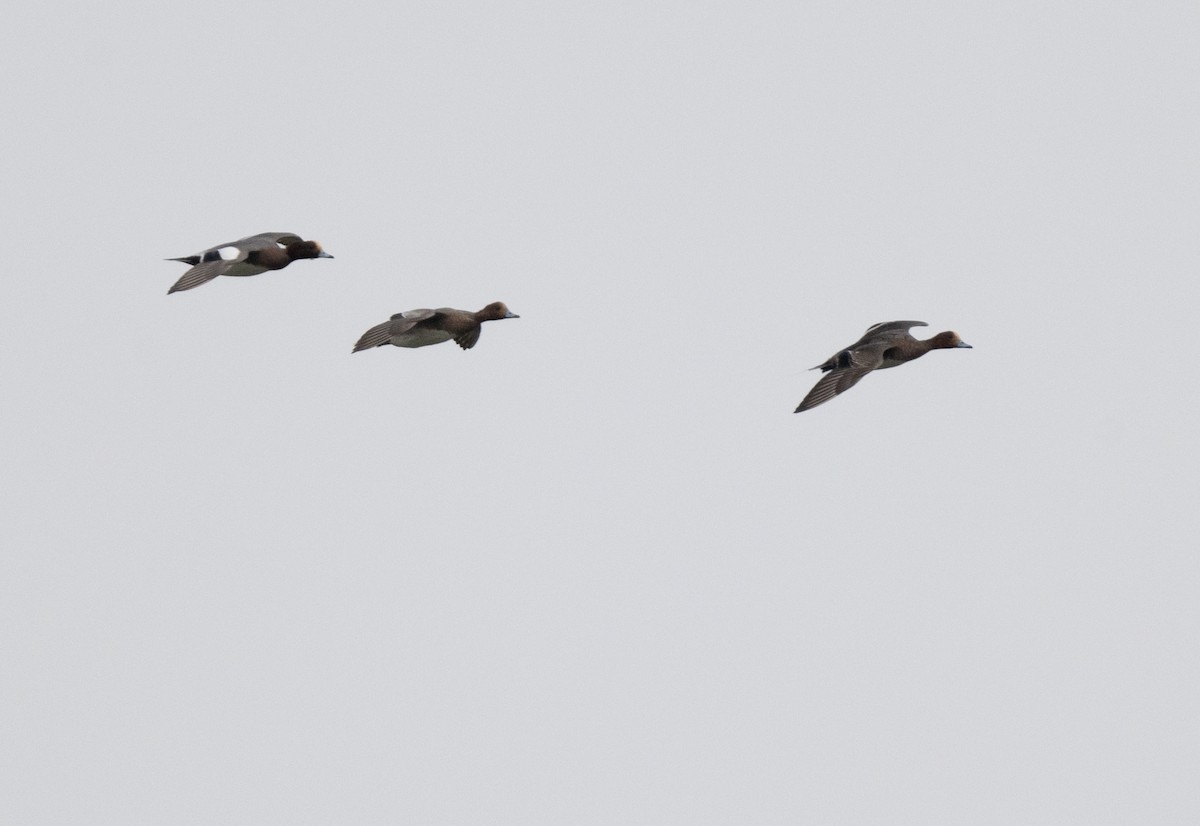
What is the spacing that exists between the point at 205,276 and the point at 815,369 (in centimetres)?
842

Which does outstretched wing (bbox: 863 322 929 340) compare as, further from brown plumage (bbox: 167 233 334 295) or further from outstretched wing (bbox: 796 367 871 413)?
brown plumage (bbox: 167 233 334 295)

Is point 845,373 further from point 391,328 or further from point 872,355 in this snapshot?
point 391,328

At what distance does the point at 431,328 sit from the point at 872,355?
20.2 feet

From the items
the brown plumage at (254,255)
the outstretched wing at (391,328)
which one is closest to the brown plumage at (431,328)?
the outstretched wing at (391,328)

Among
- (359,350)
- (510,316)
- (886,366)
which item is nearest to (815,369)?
(886,366)

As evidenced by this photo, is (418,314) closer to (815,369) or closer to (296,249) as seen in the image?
(296,249)

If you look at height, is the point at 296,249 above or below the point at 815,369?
above

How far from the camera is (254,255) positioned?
27797 millimetres

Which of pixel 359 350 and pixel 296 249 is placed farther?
pixel 296 249

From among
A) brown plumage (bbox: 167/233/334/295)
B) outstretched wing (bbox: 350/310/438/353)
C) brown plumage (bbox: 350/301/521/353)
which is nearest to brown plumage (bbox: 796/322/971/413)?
brown plumage (bbox: 350/301/521/353)

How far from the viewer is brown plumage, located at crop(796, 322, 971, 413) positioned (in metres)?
26.7

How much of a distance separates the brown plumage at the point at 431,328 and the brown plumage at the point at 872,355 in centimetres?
469

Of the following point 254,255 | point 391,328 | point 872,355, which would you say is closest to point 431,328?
point 391,328

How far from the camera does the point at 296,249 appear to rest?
93.0 feet
